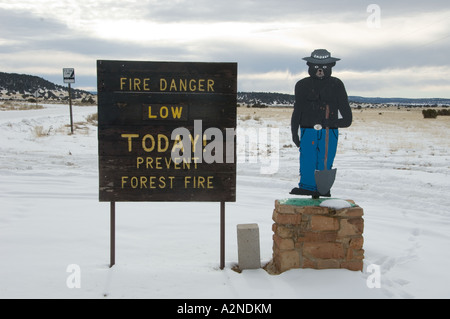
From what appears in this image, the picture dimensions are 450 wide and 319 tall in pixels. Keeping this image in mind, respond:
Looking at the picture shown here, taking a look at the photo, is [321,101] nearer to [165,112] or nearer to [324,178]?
[324,178]

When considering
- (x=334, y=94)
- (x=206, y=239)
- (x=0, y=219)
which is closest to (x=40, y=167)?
(x=0, y=219)

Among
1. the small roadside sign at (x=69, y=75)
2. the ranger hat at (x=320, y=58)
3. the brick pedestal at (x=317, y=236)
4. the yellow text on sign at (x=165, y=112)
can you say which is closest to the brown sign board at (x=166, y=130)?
the yellow text on sign at (x=165, y=112)

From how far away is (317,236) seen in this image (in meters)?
4.98

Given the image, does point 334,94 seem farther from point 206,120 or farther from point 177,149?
point 177,149

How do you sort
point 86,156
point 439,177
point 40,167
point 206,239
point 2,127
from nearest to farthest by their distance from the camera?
point 206,239 < point 439,177 < point 40,167 < point 86,156 < point 2,127

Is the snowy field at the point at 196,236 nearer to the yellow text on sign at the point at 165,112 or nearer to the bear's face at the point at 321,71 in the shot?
the yellow text on sign at the point at 165,112

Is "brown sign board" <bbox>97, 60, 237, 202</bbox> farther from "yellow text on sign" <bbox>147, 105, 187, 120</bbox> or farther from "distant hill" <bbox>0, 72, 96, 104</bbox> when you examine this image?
"distant hill" <bbox>0, 72, 96, 104</bbox>

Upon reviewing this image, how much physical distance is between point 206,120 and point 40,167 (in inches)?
341

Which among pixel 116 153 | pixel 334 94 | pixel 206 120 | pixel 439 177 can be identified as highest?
pixel 334 94

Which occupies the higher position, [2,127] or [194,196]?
[2,127]

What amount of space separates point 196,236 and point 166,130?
2313 mm

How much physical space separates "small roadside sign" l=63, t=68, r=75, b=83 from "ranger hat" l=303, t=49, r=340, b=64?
1582cm
